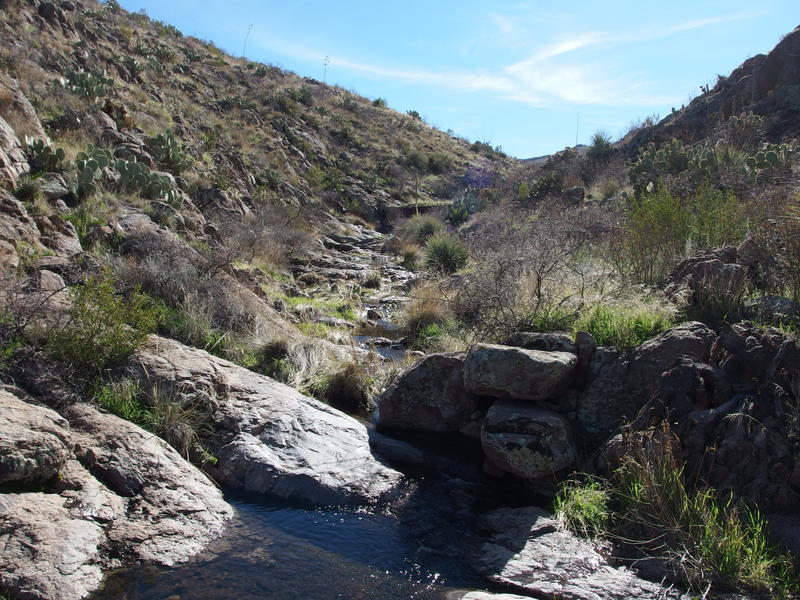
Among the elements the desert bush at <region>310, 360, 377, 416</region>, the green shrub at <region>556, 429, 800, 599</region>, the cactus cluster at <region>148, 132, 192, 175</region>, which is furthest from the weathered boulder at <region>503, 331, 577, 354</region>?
the cactus cluster at <region>148, 132, 192, 175</region>

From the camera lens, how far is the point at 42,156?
34.4ft

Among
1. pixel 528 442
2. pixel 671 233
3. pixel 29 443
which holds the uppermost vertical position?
pixel 671 233

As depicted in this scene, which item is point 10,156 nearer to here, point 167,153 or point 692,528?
point 167,153

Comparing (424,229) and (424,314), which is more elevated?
(424,229)

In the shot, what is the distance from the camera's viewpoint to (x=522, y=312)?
7.95 meters

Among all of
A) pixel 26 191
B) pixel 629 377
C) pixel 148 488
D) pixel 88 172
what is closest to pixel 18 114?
pixel 88 172

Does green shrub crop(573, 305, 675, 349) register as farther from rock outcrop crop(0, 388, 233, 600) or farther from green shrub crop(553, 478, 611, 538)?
rock outcrop crop(0, 388, 233, 600)

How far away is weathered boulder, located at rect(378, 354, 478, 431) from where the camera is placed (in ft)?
22.2

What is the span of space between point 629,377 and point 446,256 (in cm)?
1071

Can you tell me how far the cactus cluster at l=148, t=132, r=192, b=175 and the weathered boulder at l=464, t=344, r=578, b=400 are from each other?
12921 mm

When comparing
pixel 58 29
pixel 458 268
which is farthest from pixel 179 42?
pixel 458 268

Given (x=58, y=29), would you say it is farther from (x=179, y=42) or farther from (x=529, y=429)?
(x=529, y=429)

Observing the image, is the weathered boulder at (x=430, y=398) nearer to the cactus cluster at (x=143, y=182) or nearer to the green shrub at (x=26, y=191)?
the green shrub at (x=26, y=191)

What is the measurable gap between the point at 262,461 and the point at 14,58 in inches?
573
